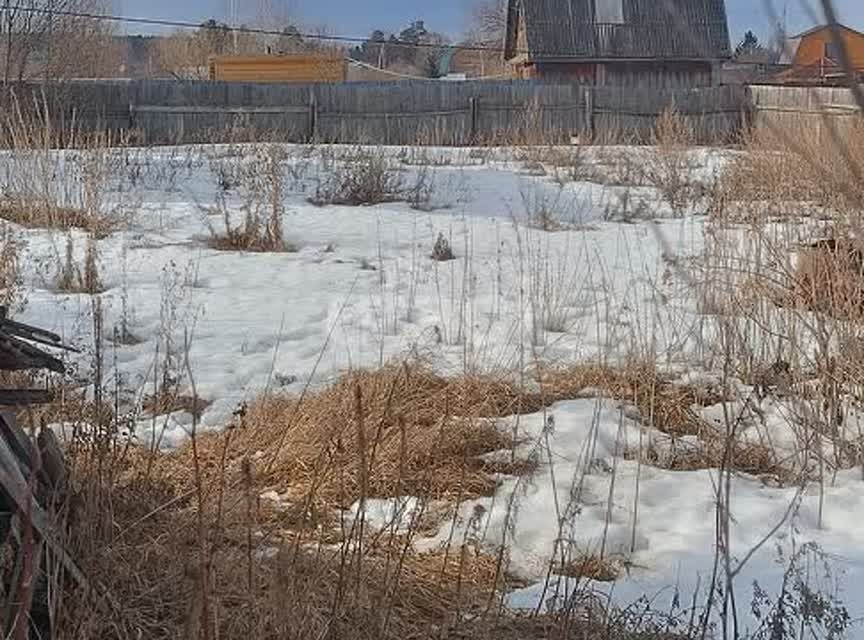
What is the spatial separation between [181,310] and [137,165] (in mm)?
5606

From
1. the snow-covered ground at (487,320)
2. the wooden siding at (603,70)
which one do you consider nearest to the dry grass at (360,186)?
the snow-covered ground at (487,320)

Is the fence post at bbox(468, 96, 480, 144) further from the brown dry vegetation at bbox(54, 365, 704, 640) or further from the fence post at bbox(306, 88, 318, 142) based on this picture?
the brown dry vegetation at bbox(54, 365, 704, 640)

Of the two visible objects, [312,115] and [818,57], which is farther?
[312,115]

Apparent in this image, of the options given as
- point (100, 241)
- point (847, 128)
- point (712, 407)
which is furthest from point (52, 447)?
point (100, 241)

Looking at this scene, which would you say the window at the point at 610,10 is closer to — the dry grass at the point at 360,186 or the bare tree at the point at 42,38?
the bare tree at the point at 42,38

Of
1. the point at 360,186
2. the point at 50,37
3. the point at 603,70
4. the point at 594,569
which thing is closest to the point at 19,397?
the point at 594,569

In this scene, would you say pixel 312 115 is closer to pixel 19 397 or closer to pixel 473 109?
pixel 473 109

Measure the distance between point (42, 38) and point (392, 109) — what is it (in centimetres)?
678

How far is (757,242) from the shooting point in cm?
516

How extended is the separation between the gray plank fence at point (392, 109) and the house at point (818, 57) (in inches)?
677

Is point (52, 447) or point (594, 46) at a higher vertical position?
point (594, 46)

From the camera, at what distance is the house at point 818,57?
750 millimetres

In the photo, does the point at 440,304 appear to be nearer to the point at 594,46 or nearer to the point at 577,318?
the point at 577,318

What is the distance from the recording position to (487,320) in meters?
5.99
